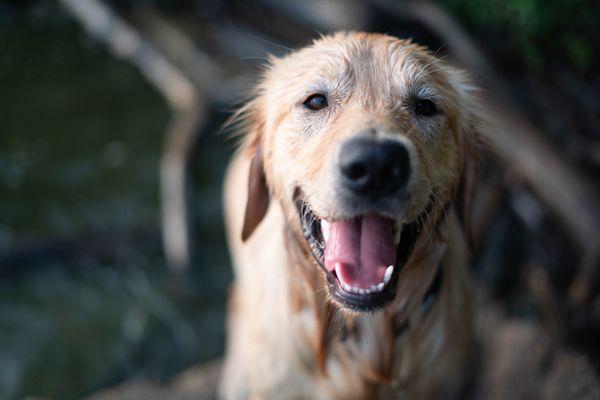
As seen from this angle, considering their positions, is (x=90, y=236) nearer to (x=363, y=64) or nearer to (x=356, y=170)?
(x=363, y=64)

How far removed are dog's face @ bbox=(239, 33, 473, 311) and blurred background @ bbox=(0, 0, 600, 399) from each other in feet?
1.78

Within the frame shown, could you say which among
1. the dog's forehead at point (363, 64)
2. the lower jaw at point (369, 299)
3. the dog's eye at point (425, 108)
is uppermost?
the dog's forehead at point (363, 64)

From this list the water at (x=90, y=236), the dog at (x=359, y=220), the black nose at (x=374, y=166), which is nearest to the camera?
the black nose at (x=374, y=166)

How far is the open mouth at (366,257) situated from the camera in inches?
75.8

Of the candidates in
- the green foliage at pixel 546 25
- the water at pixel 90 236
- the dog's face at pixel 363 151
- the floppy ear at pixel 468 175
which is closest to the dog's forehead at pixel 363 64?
the dog's face at pixel 363 151

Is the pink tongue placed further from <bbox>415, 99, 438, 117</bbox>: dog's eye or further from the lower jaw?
<bbox>415, 99, 438, 117</bbox>: dog's eye

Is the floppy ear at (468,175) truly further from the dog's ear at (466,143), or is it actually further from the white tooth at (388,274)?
the white tooth at (388,274)

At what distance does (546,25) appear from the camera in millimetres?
3613

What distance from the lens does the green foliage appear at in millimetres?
3471

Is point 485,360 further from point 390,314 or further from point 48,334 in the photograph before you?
point 48,334

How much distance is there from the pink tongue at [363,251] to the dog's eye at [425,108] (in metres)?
0.42

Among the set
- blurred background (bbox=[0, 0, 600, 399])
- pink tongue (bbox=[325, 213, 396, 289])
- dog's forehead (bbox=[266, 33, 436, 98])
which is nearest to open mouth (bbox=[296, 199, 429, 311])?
pink tongue (bbox=[325, 213, 396, 289])

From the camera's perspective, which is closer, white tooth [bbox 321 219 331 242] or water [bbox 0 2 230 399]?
white tooth [bbox 321 219 331 242]

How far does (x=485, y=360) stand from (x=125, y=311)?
8.97ft
